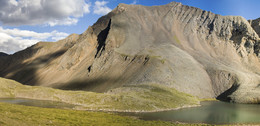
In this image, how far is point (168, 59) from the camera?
424 ft

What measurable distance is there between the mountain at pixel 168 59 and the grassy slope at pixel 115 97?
963 centimetres

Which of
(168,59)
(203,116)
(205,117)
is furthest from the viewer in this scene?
(168,59)

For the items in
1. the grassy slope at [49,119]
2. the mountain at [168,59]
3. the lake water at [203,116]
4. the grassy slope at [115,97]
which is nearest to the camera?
the grassy slope at [49,119]

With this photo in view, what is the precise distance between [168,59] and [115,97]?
60.4 meters

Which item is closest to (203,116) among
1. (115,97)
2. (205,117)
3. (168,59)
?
(205,117)

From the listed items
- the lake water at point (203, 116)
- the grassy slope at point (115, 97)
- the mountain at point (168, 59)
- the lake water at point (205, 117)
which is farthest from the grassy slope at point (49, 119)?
the mountain at point (168, 59)

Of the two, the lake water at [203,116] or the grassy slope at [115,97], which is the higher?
the grassy slope at [115,97]

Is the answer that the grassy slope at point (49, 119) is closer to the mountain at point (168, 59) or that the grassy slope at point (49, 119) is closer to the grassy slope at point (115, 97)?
the grassy slope at point (115, 97)

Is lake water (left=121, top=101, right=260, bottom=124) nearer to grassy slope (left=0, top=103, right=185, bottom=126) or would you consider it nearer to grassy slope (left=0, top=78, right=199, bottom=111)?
grassy slope (left=0, top=78, right=199, bottom=111)

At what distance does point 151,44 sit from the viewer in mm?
159375

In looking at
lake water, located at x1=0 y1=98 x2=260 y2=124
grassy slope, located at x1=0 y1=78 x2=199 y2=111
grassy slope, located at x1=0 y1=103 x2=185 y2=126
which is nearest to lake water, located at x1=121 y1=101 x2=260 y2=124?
lake water, located at x1=0 y1=98 x2=260 y2=124

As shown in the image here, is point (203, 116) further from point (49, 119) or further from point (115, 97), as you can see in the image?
point (49, 119)

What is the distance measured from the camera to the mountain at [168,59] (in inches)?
4481

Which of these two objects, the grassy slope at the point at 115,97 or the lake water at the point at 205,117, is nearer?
the lake water at the point at 205,117
